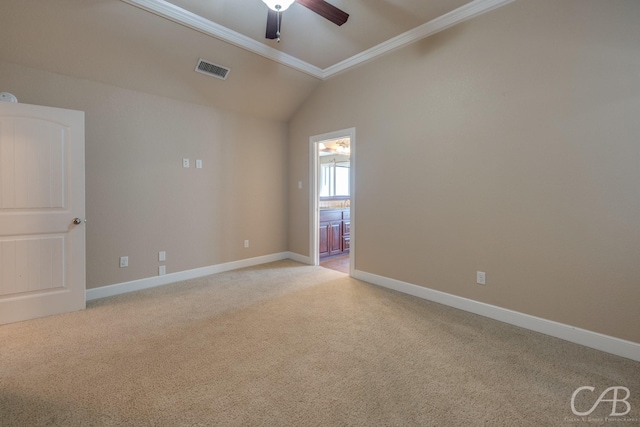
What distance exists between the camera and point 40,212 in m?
2.76

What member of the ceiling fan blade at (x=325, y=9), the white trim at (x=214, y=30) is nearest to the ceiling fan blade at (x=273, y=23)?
the ceiling fan blade at (x=325, y=9)

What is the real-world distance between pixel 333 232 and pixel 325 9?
3.89 metres

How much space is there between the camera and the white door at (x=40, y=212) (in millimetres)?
2629

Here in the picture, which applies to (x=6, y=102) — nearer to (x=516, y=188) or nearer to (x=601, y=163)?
(x=516, y=188)

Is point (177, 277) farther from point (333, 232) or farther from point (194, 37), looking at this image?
point (194, 37)

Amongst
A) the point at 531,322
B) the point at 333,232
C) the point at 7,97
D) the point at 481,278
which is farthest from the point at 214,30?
the point at 531,322

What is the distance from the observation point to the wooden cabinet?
17.5 feet

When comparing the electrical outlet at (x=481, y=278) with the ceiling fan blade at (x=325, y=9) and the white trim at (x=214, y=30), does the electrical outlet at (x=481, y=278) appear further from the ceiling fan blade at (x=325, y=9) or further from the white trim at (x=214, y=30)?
the white trim at (x=214, y=30)

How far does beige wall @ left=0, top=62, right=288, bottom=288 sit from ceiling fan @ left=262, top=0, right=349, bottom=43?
7.07 feet

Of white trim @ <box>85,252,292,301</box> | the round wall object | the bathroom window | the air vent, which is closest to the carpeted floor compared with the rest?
white trim @ <box>85,252,292,301</box>

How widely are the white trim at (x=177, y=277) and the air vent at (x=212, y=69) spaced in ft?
8.65

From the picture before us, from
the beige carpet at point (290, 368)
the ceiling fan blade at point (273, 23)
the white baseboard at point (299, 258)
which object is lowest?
the beige carpet at point (290, 368)

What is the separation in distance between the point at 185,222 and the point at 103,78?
6.19 ft

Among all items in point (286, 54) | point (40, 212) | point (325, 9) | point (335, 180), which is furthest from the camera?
point (335, 180)
